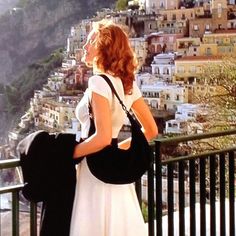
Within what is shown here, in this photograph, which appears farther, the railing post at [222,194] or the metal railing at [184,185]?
the railing post at [222,194]

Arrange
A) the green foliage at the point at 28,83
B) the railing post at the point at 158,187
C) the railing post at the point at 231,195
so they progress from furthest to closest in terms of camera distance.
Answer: the green foliage at the point at 28,83
the railing post at the point at 231,195
the railing post at the point at 158,187

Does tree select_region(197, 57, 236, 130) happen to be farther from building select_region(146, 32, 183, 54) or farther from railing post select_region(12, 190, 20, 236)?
railing post select_region(12, 190, 20, 236)

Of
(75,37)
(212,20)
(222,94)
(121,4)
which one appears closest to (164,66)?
(212,20)

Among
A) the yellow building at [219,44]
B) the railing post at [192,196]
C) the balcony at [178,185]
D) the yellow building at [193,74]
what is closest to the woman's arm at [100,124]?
the balcony at [178,185]

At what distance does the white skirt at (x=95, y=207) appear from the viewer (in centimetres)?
227

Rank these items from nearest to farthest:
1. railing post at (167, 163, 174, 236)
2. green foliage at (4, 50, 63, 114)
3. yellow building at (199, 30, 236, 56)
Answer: railing post at (167, 163, 174, 236) < yellow building at (199, 30, 236, 56) < green foliage at (4, 50, 63, 114)

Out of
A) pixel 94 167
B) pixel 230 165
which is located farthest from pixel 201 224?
pixel 94 167

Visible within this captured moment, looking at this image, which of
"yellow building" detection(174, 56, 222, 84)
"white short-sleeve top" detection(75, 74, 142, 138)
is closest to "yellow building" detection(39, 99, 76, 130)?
"yellow building" detection(174, 56, 222, 84)

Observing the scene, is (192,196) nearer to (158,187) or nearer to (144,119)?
(158,187)

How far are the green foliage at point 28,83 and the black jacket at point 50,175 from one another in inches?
510

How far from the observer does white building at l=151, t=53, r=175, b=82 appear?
14.8m

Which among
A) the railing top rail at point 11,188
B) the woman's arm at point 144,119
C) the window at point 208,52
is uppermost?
the window at point 208,52

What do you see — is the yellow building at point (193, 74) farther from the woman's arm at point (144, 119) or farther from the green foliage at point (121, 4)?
the woman's arm at point (144, 119)

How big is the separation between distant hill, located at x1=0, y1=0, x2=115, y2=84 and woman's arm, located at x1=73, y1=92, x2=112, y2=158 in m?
14.5
